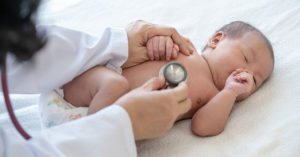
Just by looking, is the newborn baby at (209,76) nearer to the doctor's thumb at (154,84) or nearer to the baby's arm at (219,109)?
the baby's arm at (219,109)

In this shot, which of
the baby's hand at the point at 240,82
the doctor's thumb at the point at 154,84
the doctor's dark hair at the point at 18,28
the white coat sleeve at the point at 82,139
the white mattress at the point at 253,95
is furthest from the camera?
the baby's hand at the point at 240,82

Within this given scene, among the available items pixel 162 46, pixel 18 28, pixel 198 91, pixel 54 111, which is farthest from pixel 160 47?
pixel 18 28

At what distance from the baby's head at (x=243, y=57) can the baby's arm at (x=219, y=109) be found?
0.21 ft

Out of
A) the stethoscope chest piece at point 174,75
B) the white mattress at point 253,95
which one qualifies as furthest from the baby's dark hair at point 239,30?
the stethoscope chest piece at point 174,75

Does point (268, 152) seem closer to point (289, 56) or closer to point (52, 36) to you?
point (289, 56)

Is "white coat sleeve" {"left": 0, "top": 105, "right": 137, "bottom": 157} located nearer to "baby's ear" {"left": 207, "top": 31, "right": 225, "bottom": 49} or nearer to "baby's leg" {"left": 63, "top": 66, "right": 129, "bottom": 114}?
"baby's leg" {"left": 63, "top": 66, "right": 129, "bottom": 114}

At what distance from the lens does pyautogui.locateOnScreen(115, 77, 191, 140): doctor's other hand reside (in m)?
0.82

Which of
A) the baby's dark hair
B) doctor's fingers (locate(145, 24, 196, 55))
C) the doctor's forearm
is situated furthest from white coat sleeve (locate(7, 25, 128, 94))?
the baby's dark hair

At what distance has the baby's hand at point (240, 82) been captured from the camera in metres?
1.12

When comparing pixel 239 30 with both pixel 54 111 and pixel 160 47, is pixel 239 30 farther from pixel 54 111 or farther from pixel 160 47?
pixel 54 111

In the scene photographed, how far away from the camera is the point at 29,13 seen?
1.77 ft

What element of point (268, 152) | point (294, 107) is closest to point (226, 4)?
point (294, 107)

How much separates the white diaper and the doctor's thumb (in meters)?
0.26

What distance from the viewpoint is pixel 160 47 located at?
1.14m
